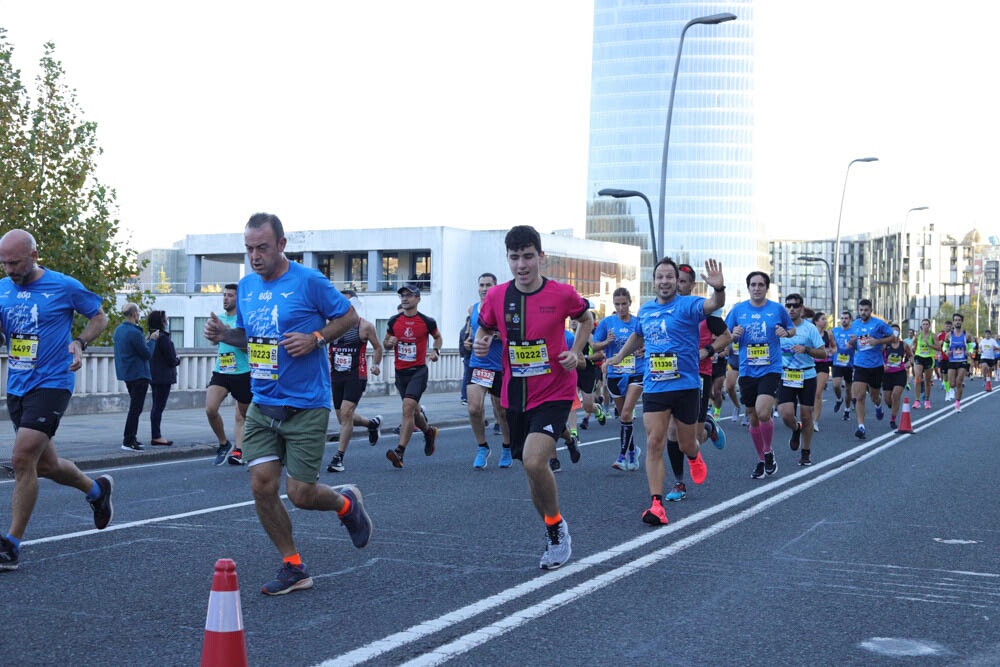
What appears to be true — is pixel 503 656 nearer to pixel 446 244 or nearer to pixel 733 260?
pixel 446 244

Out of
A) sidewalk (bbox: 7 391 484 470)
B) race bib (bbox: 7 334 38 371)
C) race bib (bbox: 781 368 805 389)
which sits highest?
race bib (bbox: 7 334 38 371)

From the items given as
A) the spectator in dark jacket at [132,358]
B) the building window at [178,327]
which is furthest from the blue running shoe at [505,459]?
the building window at [178,327]

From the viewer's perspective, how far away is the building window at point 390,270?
70.4 metres

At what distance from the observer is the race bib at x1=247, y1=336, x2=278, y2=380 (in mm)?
6016

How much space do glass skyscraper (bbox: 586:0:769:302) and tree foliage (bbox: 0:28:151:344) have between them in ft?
408

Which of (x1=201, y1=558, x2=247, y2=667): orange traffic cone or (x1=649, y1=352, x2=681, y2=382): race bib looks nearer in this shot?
(x1=201, y1=558, x2=247, y2=667): orange traffic cone

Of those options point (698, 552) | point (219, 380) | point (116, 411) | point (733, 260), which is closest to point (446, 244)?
point (116, 411)

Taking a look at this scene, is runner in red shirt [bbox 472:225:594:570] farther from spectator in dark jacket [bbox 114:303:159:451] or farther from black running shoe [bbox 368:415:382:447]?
spectator in dark jacket [bbox 114:303:159:451]

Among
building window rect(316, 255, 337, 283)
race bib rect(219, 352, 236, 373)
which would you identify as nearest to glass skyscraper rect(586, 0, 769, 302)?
building window rect(316, 255, 337, 283)

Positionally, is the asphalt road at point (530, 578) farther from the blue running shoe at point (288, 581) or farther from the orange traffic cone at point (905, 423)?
the orange traffic cone at point (905, 423)

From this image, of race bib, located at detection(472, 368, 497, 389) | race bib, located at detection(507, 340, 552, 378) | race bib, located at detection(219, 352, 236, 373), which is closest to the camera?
race bib, located at detection(507, 340, 552, 378)

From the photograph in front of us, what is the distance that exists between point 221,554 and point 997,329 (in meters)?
158

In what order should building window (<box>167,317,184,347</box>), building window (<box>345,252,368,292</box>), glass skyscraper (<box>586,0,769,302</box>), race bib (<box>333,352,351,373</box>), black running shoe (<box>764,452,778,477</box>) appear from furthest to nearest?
1. glass skyscraper (<box>586,0,769,302</box>)
2. building window (<box>345,252,368,292</box>)
3. building window (<box>167,317,184,347</box>)
4. race bib (<box>333,352,351,373</box>)
5. black running shoe (<box>764,452,778,477</box>)

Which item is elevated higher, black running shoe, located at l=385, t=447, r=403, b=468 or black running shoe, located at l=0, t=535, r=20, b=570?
black running shoe, located at l=0, t=535, r=20, b=570
